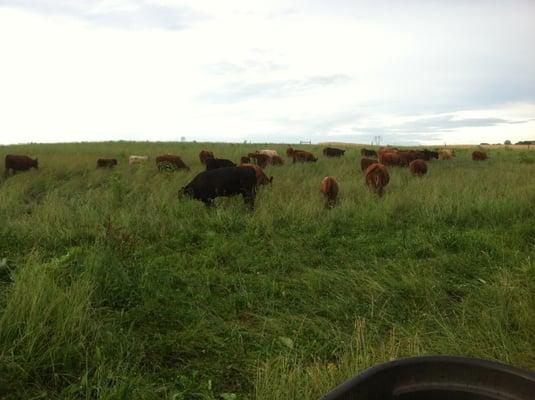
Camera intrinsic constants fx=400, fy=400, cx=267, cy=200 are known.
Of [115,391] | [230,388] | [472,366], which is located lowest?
[230,388]

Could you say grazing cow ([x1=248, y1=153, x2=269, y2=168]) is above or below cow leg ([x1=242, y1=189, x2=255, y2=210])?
above

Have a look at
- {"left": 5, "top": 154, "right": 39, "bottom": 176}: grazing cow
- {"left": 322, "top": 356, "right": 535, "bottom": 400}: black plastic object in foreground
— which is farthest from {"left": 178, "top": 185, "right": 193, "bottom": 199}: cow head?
{"left": 5, "top": 154, "right": 39, "bottom": 176}: grazing cow

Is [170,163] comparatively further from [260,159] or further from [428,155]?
[428,155]

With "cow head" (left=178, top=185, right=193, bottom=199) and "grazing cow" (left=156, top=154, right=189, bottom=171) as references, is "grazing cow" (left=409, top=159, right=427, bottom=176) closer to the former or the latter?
"grazing cow" (left=156, top=154, right=189, bottom=171)

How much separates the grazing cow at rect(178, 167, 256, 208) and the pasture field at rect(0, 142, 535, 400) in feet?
3.62

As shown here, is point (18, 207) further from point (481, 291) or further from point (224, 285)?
point (481, 291)

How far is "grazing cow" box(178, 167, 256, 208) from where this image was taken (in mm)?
10109

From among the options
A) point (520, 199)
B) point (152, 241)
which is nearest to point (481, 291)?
point (152, 241)

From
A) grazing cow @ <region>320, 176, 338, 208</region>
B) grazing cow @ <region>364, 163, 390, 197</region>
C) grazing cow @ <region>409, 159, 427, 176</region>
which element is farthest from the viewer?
grazing cow @ <region>409, 159, 427, 176</region>

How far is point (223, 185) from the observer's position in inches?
399

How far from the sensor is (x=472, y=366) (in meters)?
1.93

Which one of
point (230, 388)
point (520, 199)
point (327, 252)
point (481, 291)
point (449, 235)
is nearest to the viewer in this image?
point (230, 388)

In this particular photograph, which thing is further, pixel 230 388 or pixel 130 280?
pixel 130 280

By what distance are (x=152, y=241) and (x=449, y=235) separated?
517cm
